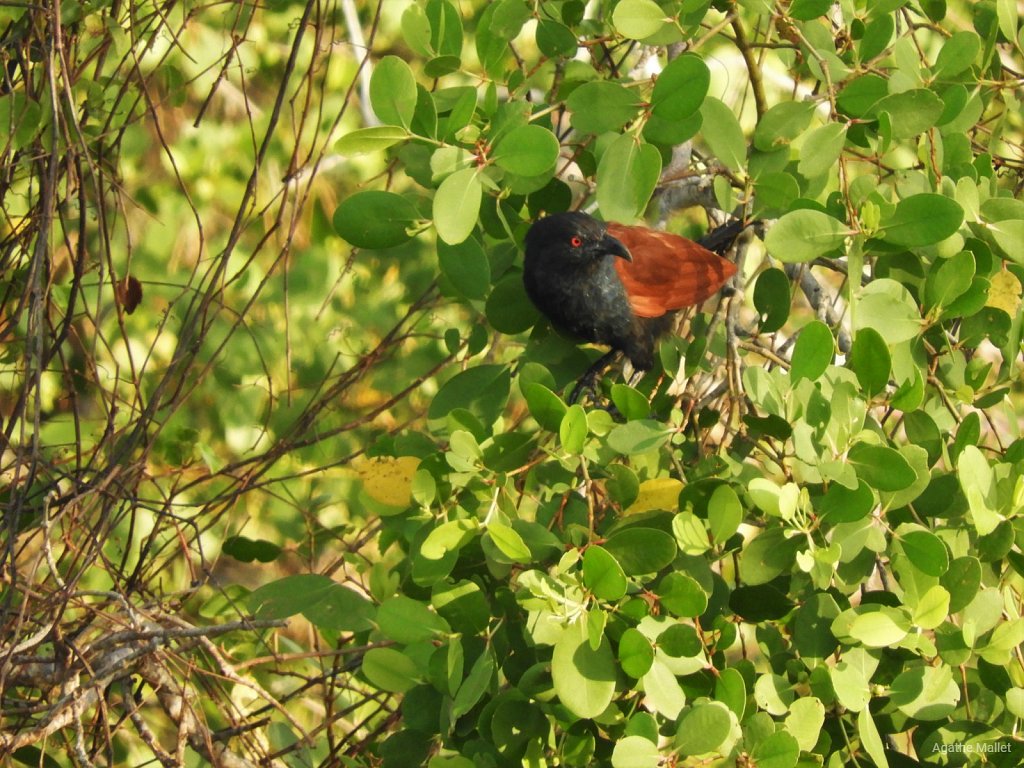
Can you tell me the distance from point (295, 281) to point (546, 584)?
3.17 meters

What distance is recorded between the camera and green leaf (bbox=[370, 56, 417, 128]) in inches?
71.8

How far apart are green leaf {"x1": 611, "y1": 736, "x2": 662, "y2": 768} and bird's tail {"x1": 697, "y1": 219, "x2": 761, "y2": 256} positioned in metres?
1.51

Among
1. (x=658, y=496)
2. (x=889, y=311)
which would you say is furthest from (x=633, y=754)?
(x=889, y=311)

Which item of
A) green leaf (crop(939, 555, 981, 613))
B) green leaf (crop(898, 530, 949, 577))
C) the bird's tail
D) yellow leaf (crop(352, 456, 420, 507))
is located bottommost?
the bird's tail

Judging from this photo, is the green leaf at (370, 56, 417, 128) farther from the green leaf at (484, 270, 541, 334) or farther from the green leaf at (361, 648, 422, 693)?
the green leaf at (361, 648, 422, 693)

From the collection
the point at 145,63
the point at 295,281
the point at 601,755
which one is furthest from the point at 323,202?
the point at 601,755

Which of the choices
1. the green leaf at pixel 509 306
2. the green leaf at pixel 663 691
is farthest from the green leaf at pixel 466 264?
the green leaf at pixel 663 691

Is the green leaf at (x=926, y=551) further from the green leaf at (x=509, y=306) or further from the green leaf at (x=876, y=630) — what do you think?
the green leaf at (x=509, y=306)

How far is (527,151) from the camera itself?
1.86 m

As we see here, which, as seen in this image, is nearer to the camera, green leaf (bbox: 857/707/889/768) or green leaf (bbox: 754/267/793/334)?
green leaf (bbox: 857/707/889/768)

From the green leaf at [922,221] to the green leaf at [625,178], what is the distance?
1.27 feet

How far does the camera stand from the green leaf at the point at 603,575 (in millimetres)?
1545

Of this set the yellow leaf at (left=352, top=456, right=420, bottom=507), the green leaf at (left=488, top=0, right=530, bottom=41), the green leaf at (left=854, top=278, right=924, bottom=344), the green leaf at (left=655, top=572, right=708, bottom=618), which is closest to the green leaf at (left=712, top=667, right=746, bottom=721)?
the green leaf at (left=655, top=572, right=708, bottom=618)

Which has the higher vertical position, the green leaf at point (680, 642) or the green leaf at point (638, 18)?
the green leaf at point (638, 18)
